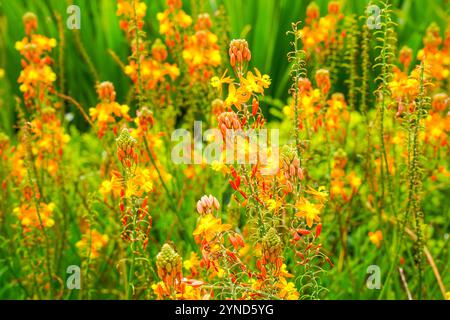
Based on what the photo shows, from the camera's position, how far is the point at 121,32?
13.6ft

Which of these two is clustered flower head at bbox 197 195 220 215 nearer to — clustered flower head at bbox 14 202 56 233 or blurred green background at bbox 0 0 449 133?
clustered flower head at bbox 14 202 56 233

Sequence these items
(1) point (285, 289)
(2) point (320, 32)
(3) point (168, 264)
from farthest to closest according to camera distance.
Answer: (2) point (320, 32) < (1) point (285, 289) < (3) point (168, 264)

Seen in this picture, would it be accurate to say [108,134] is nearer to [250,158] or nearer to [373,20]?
[373,20]

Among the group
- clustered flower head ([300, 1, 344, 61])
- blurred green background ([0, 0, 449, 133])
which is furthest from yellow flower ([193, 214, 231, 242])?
blurred green background ([0, 0, 449, 133])

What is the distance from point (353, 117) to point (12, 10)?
1.91 m

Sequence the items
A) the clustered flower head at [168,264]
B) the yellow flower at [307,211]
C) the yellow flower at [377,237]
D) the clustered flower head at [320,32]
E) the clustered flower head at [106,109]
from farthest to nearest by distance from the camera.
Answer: the clustered flower head at [320,32]
the yellow flower at [377,237]
the clustered flower head at [106,109]
the yellow flower at [307,211]
the clustered flower head at [168,264]

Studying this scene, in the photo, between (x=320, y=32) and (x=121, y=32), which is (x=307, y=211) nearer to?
(x=320, y=32)

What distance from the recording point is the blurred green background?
3924mm

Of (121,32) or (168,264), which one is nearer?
(168,264)

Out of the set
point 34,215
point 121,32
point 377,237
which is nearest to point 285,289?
point 377,237

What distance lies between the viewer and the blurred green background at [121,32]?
392 cm

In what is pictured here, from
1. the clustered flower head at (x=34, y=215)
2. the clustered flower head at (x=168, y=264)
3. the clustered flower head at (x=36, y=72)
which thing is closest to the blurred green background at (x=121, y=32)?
the clustered flower head at (x=36, y=72)

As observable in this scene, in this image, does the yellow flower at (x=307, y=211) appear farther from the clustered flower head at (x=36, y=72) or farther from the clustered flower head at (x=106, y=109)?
the clustered flower head at (x=36, y=72)
